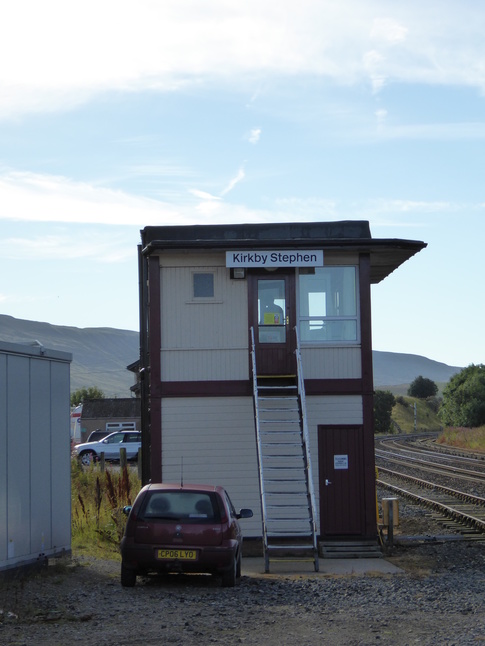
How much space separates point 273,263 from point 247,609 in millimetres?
7926

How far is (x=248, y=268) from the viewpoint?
18234mm


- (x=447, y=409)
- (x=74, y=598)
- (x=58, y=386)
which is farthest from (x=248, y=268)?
(x=447, y=409)

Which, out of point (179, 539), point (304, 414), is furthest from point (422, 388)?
point (179, 539)

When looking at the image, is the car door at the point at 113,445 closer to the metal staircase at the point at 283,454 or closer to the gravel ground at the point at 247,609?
the metal staircase at the point at 283,454

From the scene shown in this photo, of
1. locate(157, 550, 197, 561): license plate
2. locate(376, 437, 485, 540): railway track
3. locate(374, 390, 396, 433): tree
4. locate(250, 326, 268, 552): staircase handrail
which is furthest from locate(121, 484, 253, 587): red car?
locate(374, 390, 396, 433): tree

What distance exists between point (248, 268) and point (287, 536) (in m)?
4.77

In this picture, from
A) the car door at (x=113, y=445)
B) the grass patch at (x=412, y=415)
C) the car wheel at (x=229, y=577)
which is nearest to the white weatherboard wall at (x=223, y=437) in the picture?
the car wheel at (x=229, y=577)

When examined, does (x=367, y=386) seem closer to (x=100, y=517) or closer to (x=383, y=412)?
(x=100, y=517)

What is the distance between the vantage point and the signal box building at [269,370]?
699 inches

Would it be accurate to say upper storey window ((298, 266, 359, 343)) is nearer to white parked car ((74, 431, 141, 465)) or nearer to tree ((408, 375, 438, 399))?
white parked car ((74, 431, 141, 465))

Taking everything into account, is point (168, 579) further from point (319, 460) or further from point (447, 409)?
point (447, 409)

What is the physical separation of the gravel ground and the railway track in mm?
6675

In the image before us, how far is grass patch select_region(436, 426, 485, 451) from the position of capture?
6286 centimetres

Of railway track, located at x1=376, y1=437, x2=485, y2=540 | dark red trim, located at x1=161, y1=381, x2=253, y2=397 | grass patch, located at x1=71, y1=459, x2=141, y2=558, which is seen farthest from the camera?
railway track, located at x1=376, y1=437, x2=485, y2=540
